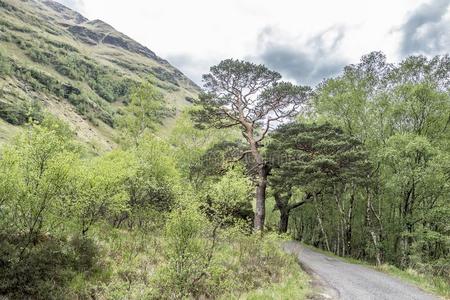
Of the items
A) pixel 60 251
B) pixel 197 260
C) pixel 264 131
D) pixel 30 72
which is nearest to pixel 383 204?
pixel 264 131

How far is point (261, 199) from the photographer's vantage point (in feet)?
85.0

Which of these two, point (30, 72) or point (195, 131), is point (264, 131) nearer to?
point (195, 131)

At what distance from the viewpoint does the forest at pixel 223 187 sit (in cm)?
1214

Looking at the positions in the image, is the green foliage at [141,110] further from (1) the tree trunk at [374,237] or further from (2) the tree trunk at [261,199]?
(1) the tree trunk at [374,237]

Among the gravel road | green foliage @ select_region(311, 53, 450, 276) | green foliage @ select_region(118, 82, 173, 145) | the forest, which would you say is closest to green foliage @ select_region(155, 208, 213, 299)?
the forest

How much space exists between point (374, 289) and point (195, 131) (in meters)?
30.0

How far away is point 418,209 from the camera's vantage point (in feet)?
96.5

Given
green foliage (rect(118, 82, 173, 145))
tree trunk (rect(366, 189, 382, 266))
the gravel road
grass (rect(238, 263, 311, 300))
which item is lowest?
grass (rect(238, 263, 311, 300))

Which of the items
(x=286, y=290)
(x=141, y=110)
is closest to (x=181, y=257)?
(x=286, y=290)

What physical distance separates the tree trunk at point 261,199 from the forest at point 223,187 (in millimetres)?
102

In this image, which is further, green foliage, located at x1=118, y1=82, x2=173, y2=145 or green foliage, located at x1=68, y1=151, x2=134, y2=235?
green foliage, located at x1=118, y1=82, x2=173, y2=145

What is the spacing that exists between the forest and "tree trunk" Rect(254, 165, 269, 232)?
0.10m

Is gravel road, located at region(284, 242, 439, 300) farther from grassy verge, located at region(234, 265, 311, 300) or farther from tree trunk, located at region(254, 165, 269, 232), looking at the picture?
tree trunk, located at region(254, 165, 269, 232)

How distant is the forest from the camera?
1214 cm
